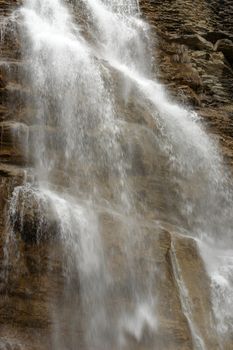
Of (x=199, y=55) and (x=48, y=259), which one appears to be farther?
(x=199, y=55)

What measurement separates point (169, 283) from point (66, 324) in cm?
196

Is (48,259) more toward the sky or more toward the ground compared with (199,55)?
more toward the ground

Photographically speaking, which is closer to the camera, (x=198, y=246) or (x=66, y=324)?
(x=66, y=324)

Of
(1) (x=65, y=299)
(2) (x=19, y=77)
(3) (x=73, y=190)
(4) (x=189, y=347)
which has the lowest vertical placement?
(4) (x=189, y=347)

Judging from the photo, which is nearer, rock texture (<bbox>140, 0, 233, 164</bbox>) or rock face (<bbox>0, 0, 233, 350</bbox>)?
rock face (<bbox>0, 0, 233, 350</bbox>)

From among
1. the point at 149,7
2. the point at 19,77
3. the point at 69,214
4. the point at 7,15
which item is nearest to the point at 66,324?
the point at 69,214

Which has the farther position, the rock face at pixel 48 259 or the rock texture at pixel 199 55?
the rock texture at pixel 199 55

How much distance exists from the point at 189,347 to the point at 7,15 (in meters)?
9.23

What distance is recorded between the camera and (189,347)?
27.6ft

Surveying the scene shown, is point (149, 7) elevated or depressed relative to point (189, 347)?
elevated

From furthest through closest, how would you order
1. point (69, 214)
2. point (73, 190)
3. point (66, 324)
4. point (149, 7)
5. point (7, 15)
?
point (149, 7) < point (7, 15) < point (73, 190) < point (69, 214) < point (66, 324)

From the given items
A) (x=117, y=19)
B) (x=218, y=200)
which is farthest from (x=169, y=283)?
(x=117, y=19)

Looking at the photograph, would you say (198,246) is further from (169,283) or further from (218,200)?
(218,200)

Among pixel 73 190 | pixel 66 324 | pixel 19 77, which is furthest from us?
pixel 19 77
